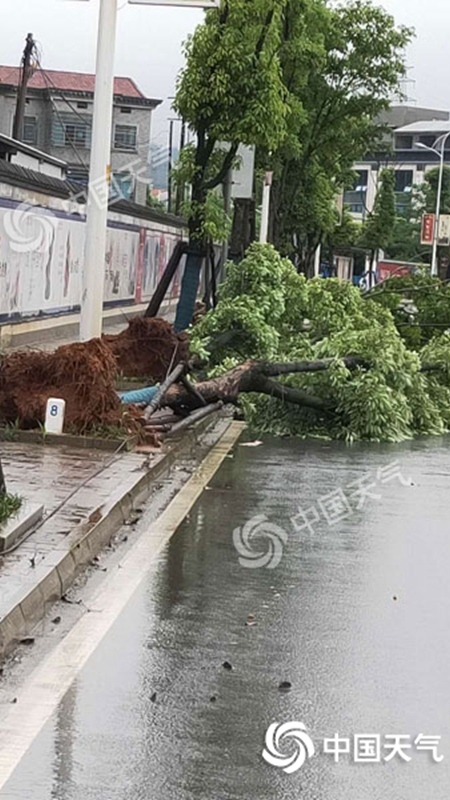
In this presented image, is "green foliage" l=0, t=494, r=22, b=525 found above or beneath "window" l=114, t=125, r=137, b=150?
beneath

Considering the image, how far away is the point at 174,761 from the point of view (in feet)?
17.6

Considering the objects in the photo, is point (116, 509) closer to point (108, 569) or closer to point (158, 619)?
point (108, 569)

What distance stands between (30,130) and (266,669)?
245 feet

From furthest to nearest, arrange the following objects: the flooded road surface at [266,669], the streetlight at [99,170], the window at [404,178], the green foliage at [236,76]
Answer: the window at [404,178]
the green foliage at [236,76]
the streetlight at [99,170]
the flooded road surface at [266,669]

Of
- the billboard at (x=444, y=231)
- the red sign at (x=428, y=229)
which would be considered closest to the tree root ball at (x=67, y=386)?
the red sign at (x=428, y=229)

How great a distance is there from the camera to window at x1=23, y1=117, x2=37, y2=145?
255 ft

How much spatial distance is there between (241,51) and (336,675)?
55.0 feet

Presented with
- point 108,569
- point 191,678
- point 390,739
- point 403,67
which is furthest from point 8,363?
point 403,67

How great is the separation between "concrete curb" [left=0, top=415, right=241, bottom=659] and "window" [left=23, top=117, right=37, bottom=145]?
67.8 m

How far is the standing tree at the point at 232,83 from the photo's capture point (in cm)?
2195

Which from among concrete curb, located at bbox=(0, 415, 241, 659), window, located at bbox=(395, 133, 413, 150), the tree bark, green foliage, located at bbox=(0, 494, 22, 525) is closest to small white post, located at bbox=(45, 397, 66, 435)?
concrete curb, located at bbox=(0, 415, 241, 659)

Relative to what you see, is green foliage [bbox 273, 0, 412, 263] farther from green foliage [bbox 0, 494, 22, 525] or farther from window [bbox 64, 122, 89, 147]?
window [bbox 64, 122, 89, 147]

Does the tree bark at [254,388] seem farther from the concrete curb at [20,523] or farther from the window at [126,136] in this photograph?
the window at [126,136]

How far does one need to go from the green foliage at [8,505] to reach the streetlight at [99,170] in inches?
265
